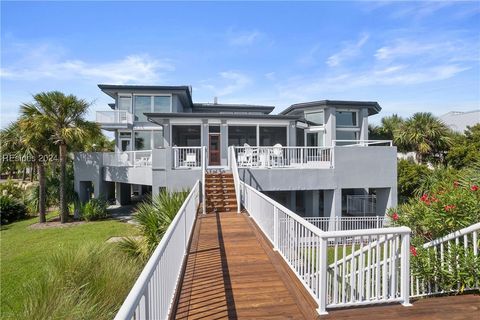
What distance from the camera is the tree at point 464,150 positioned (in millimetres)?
21578

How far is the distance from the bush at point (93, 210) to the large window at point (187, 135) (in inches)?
253

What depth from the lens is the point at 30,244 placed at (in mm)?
12961

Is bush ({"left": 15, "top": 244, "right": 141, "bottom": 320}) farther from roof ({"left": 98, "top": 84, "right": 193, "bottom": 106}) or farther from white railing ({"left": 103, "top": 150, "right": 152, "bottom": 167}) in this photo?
roof ({"left": 98, "top": 84, "right": 193, "bottom": 106})

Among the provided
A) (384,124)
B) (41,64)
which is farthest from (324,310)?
(384,124)

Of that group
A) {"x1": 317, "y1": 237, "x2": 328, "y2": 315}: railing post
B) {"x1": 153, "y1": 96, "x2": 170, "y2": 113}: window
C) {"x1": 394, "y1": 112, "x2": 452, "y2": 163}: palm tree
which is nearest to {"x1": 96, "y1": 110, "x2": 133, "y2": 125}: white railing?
{"x1": 153, "y1": 96, "x2": 170, "y2": 113}: window

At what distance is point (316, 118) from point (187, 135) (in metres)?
10.6

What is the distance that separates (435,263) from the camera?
4.28 meters

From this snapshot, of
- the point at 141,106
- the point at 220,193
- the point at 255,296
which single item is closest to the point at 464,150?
the point at 220,193

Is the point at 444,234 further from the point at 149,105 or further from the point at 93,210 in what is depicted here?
the point at 149,105

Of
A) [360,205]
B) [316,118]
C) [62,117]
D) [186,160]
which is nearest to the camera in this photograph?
[186,160]

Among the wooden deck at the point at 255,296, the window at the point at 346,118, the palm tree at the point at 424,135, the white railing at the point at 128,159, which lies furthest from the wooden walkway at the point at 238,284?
the palm tree at the point at 424,135

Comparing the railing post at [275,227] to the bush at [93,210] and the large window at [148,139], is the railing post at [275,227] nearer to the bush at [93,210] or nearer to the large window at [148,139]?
the bush at [93,210]

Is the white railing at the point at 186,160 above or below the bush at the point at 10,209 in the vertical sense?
above

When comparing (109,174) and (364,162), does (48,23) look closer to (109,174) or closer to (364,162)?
(109,174)
